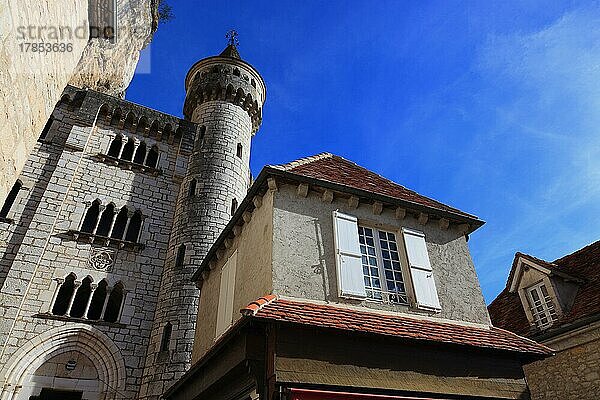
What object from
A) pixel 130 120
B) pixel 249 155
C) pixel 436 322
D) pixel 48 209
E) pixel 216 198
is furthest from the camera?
pixel 249 155

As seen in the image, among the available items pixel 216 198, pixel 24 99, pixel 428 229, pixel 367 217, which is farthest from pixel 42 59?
pixel 216 198

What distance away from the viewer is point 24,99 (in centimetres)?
562

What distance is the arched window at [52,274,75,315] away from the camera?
1277 centimetres

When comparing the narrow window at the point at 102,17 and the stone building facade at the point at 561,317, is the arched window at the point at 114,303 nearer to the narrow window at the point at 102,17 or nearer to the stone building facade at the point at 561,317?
the narrow window at the point at 102,17

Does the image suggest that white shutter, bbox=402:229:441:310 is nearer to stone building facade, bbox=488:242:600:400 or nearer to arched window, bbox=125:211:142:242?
stone building facade, bbox=488:242:600:400

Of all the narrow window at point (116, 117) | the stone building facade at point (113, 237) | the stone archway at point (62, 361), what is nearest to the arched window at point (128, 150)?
the stone building facade at point (113, 237)

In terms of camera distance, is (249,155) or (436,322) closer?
(436,322)

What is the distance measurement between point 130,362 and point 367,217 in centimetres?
949

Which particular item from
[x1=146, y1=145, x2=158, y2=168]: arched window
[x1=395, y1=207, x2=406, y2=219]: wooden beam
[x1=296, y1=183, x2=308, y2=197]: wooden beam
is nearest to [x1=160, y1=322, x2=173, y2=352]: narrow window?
[x1=146, y1=145, x2=158, y2=168]: arched window

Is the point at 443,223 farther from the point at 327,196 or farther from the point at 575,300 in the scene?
the point at 575,300

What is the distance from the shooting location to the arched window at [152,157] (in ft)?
57.5

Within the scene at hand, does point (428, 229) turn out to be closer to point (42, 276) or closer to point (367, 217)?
point (367, 217)

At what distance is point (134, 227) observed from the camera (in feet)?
50.4

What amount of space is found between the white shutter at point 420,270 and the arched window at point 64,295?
11272 millimetres
